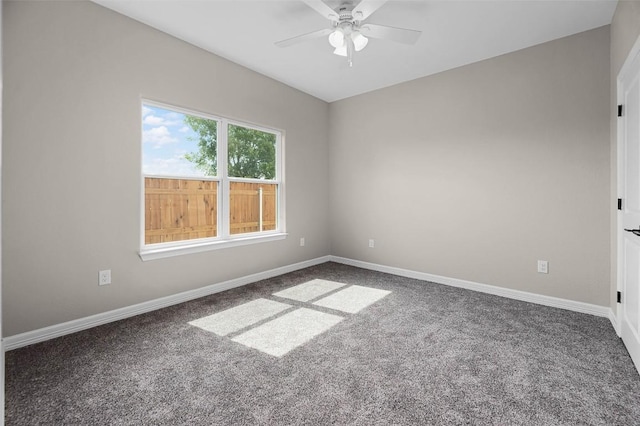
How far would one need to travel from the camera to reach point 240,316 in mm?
2689

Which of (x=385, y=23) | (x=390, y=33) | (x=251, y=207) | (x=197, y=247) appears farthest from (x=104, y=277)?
(x=385, y=23)

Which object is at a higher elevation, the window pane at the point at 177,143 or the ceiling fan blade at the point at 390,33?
the ceiling fan blade at the point at 390,33

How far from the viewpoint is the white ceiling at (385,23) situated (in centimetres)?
245

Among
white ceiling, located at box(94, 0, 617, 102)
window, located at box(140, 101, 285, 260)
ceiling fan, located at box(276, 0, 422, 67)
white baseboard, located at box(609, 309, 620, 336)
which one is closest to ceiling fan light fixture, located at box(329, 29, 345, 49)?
ceiling fan, located at box(276, 0, 422, 67)

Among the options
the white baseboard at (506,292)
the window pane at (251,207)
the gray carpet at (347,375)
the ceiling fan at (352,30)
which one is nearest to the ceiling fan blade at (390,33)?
the ceiling fan at (352,30)

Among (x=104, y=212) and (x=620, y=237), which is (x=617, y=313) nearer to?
(x=620, y=237)

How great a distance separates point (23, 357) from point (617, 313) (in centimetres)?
434

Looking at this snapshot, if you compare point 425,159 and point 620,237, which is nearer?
point 620,237

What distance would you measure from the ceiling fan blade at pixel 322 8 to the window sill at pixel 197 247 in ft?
7.94

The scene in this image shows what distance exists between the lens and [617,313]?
240 centimetres

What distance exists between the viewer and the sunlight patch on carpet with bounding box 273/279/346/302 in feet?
10.6

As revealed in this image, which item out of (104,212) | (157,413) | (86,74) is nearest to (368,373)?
(157,413)

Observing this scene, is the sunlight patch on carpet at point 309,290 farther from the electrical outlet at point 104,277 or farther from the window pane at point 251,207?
the electrical outlet at point 104,277

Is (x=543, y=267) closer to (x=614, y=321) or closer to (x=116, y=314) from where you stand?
(x=614, y=321)
